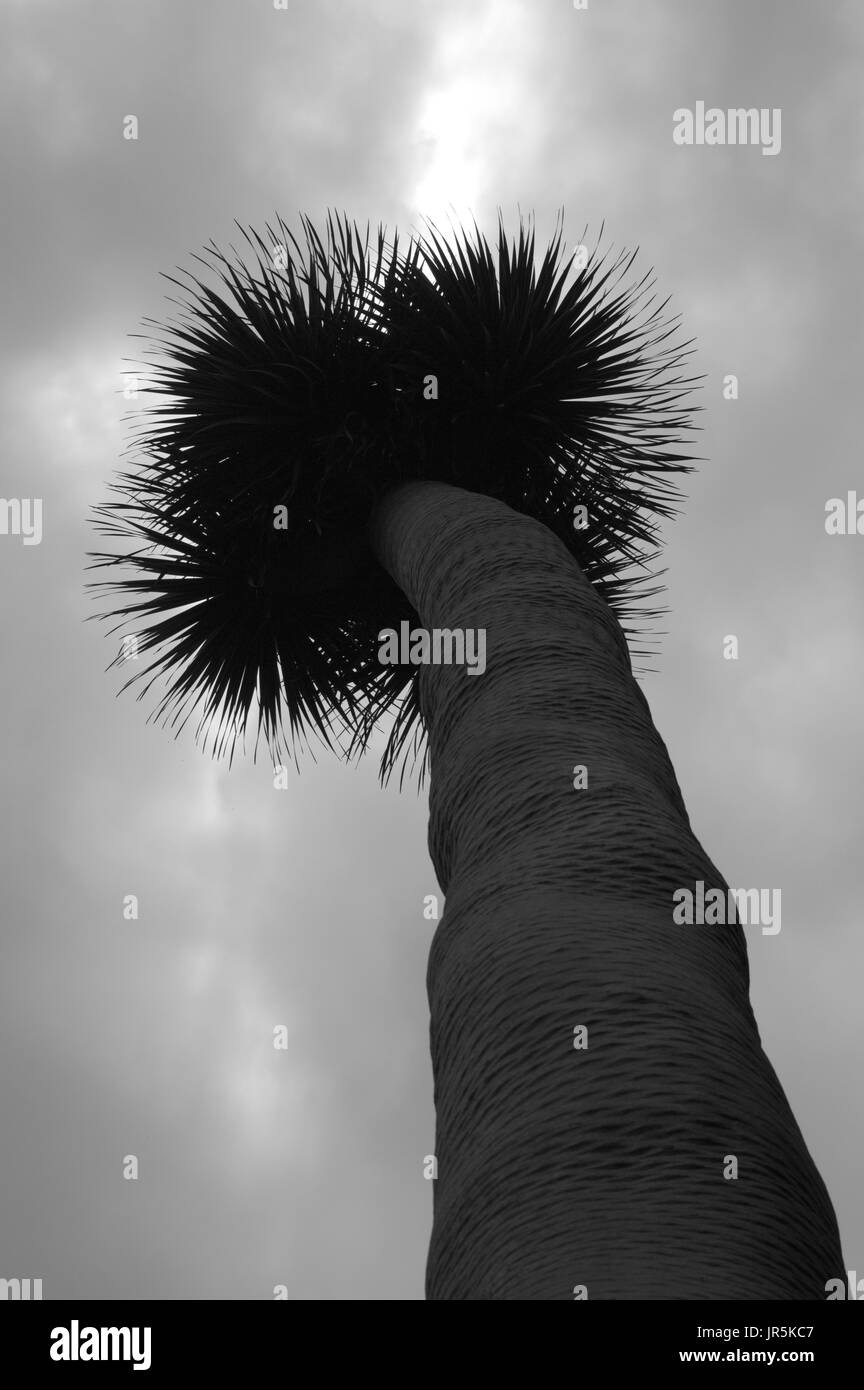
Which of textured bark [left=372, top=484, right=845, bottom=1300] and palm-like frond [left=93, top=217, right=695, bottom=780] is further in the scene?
palm-like frond [left=93, top=217, right=695, bottom=780]

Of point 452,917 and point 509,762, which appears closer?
point 452,917

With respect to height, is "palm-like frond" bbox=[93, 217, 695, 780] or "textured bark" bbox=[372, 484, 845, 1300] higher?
"palm-like frond" bbox=[93, 217, 695, 780]

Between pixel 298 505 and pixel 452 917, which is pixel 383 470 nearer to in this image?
pixel 298 505

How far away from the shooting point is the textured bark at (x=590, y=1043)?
197 cm

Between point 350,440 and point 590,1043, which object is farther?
point 350,440

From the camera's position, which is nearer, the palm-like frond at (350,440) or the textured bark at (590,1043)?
the textured bark at (590,1043)

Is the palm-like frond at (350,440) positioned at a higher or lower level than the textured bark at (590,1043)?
higher

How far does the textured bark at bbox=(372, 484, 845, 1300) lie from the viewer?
197 centimetres

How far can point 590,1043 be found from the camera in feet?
7.39

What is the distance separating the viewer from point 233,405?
627cm

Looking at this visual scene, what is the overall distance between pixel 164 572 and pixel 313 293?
1.51 metres
